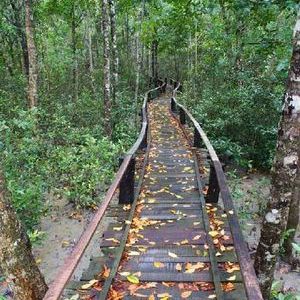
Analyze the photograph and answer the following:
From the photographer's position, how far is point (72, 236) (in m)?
9.62

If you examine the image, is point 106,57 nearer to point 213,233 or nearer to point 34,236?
point 34,236

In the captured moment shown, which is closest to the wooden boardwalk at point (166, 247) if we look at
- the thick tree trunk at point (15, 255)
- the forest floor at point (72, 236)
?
the thick tree trunk at point (15, 255)

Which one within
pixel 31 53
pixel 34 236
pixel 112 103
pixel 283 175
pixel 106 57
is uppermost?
pixel 31 53

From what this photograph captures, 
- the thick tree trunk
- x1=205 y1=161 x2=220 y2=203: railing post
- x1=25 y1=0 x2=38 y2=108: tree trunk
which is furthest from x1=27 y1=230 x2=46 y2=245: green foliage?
x1=25 y1=0 x2=38 y2=108: tree trunk

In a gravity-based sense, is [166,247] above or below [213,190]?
below

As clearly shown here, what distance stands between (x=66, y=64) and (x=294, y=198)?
19157 mm

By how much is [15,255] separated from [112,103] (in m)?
14.3

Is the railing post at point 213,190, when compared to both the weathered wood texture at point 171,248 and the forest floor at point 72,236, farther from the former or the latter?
the forest floor at point 72,236

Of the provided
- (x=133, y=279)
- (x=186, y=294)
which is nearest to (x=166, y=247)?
(x=133, y=279)

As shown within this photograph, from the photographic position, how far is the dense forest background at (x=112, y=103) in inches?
379

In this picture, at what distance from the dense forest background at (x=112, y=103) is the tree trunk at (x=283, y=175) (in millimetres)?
1577

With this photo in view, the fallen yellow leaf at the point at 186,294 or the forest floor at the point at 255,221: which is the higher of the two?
the fallen yellow leaf at the point at 186,294

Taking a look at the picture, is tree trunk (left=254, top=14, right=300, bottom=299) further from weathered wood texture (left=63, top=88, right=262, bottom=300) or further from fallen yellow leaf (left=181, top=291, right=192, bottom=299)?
fallen yellow leaf (left=181, top=291, right=192, bottom=299)

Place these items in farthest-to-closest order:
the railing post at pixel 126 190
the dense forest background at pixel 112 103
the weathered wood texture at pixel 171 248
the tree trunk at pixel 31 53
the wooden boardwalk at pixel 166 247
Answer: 1. the tree trunk at pixel 31 53
2. the dense forest background at pixel 112 103
3. the railing post at pixel 126 190
4. the weathered wood texture at pixel 171 248
5. the wooden boardwalk at pixel 166 247
